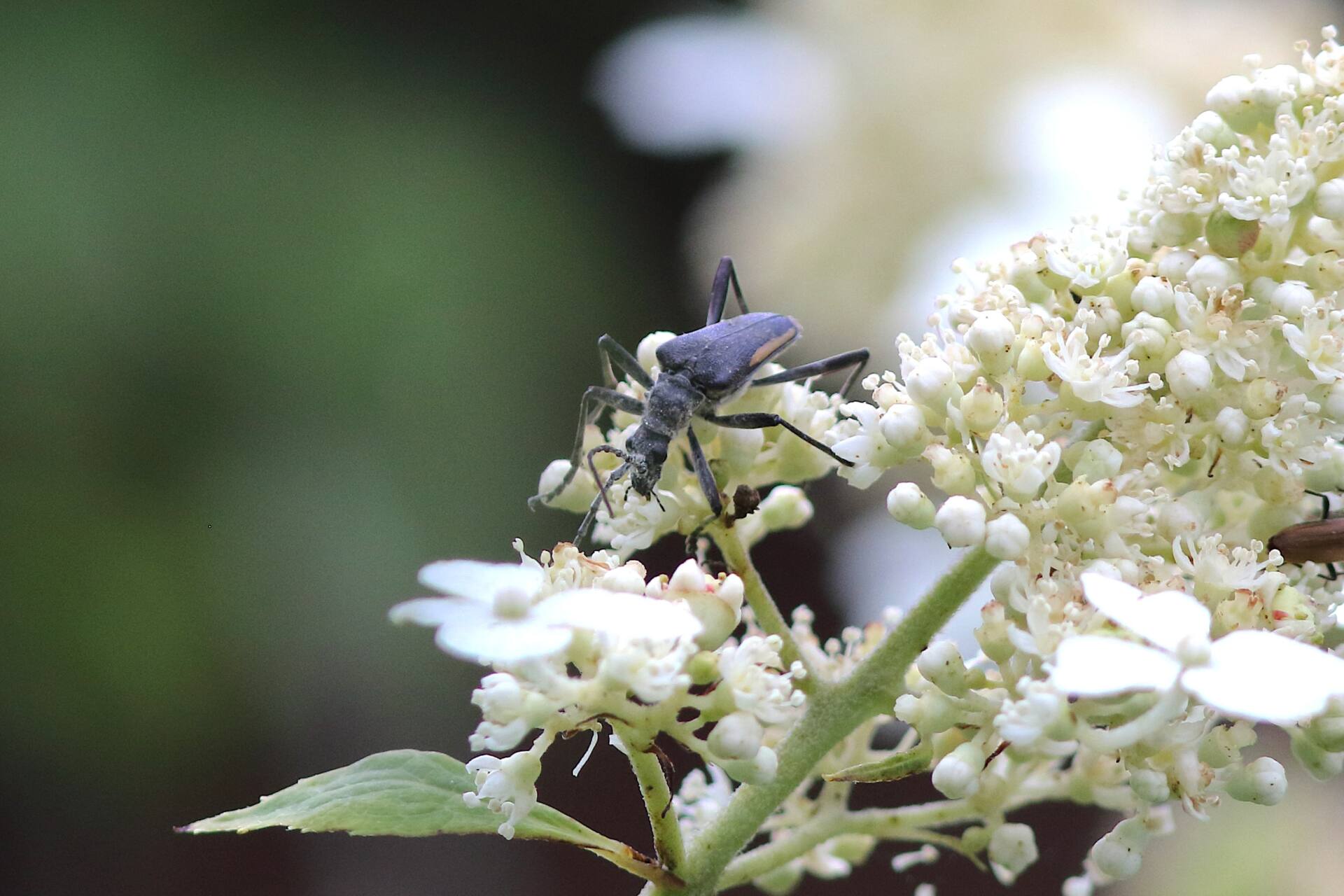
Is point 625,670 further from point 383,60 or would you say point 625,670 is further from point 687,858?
point 383,60

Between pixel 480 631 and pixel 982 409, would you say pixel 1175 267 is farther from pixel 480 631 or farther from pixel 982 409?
pixel 480 631

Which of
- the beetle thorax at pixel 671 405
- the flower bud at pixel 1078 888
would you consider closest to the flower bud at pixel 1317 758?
the flower bud at pixel 1078 888

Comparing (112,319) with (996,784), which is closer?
(996,784)

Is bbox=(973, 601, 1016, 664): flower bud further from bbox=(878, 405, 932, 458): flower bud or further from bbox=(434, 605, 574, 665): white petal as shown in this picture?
bbox=(434, 605, 574, 665): white petal

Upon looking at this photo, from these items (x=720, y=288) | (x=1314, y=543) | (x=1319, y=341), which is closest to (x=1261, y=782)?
(x=1314, y=543)

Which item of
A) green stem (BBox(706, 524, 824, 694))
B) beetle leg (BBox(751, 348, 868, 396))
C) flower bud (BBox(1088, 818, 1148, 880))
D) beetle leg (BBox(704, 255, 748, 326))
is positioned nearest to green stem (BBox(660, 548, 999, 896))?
green stem (BBox(706, 524, 824, 694))

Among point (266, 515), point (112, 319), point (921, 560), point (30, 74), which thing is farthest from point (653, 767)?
point (30, 74)
